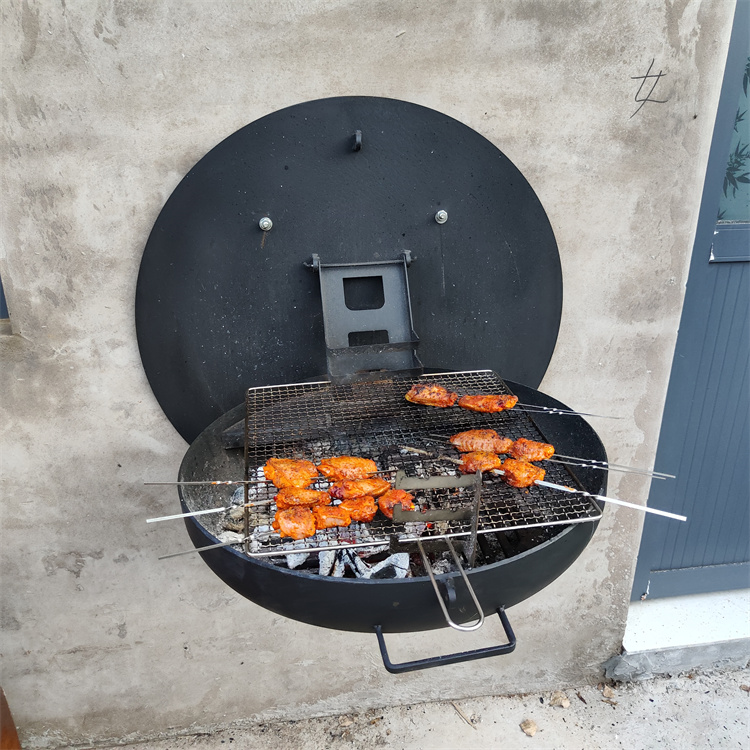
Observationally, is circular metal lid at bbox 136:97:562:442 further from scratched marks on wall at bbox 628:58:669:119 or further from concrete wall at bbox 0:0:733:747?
scratched marks on wall at bbox 628:58:669:119

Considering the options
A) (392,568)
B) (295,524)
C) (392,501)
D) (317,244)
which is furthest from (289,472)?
(317,244)

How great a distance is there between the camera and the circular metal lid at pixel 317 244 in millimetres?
2342

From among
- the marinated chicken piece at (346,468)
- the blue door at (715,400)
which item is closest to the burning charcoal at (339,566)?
the marinated chicken piece at (346,468)

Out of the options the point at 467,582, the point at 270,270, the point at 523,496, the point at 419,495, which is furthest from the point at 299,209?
the point at 467,582

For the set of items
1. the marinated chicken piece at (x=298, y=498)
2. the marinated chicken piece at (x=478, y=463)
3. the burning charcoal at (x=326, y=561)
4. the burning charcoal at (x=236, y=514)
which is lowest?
the burning charcoal at (x=326, y=561)

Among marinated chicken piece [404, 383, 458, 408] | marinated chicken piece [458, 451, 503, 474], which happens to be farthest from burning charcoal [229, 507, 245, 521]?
marinated chicken piece [458, 451, 503, 474]

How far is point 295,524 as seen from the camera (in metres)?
1.83

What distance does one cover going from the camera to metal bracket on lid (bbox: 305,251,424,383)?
2.29 metres

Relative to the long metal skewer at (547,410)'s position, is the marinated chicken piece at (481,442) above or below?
below

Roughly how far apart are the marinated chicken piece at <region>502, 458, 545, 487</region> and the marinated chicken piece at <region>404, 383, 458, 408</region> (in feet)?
1.22

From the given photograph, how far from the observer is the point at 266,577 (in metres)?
1.67

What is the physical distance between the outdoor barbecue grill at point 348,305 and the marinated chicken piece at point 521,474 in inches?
3.5

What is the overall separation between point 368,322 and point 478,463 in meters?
0.74

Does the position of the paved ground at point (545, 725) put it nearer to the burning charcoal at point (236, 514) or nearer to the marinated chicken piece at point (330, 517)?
the burning charcoal at point (236, 514)
